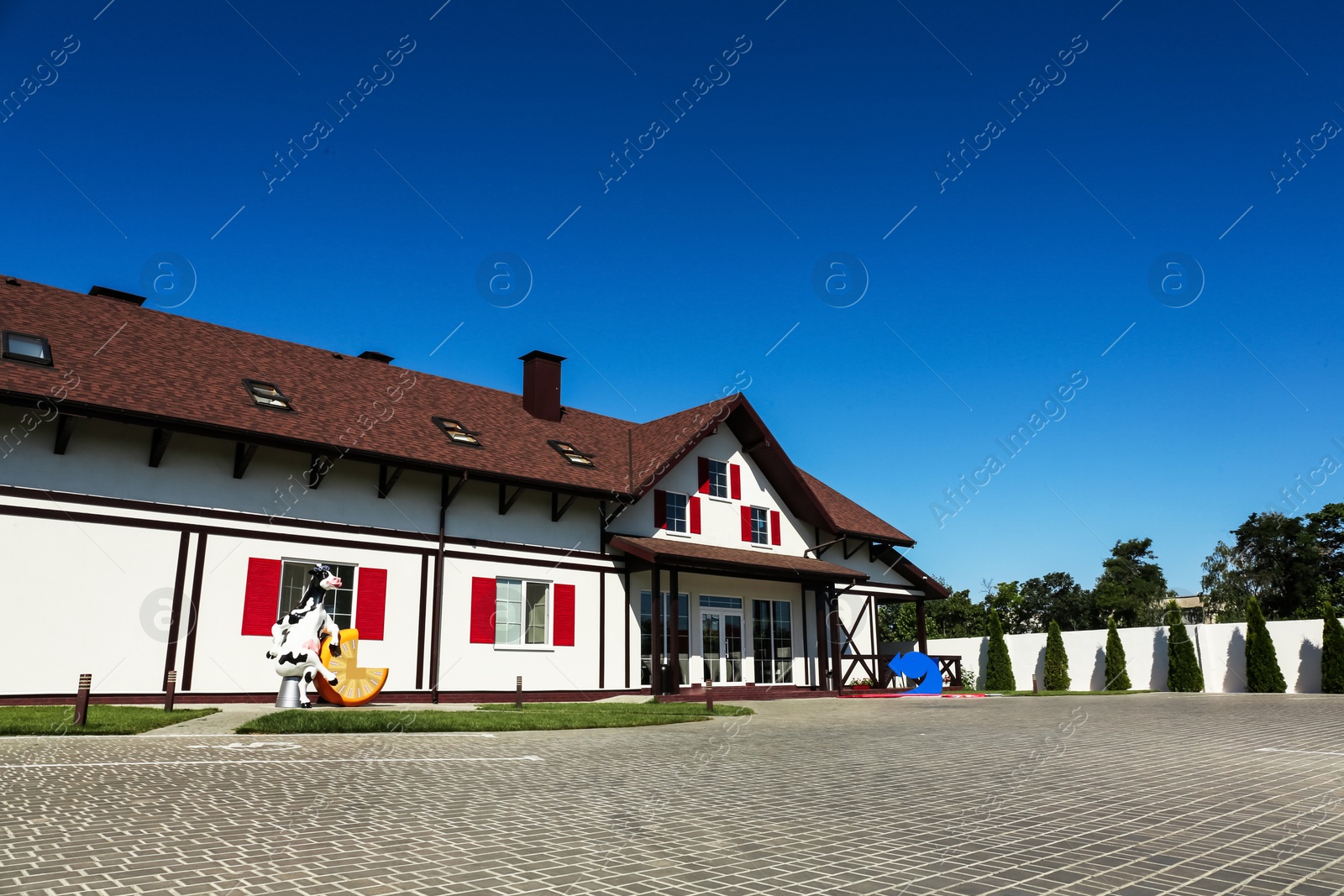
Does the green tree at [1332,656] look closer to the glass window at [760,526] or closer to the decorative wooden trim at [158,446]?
the glass window at [760,526]

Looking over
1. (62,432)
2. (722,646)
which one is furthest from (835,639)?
(62,432)

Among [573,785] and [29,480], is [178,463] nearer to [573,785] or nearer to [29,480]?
[29,480]

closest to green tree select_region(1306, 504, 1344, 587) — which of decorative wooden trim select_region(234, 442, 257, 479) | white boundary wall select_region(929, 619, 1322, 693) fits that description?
white boundary wall select_region(929, 619, 1322, 693)

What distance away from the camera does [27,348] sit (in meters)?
14.1

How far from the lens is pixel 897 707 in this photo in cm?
1752

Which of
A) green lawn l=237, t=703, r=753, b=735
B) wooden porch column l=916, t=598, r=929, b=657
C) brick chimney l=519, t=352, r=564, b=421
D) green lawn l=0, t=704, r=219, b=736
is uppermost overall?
brick chimney l=519, t=352, r=564, b=421

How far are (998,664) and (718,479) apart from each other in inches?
488

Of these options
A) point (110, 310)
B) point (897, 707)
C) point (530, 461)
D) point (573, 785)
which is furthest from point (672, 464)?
point (573, 785)

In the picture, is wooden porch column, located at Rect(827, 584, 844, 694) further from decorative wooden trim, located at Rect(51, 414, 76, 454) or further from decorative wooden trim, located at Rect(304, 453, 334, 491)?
decorative wooden trim, located at Rect(51, 414, 76, 454)

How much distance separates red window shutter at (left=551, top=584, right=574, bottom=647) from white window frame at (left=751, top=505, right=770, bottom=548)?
619 cm

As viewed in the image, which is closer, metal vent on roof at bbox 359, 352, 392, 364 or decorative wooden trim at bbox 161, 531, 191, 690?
decorative wooden trim at bbox 161, 531, 191, 690

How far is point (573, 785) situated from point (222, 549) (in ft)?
35.1

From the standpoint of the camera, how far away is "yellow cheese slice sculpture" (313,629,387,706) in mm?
14711

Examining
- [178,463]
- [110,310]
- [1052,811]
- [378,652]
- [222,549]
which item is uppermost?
[110,310]
